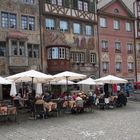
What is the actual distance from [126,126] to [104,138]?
9.87 ft

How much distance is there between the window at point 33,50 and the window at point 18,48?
3.19ft

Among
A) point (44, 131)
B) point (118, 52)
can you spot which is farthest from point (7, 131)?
point (118, 52)

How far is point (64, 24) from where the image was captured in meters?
35.7

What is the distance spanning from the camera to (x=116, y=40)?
4084cm

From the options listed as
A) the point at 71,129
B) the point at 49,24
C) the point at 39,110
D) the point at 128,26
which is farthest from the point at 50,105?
the point at 128,26

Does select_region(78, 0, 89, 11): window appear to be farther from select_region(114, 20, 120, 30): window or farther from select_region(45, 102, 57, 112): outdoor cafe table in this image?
select_region(45, 102, 57, 112): outdoor cafe table

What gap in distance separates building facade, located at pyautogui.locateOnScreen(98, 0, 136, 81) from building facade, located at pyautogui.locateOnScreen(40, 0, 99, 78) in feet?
4.27

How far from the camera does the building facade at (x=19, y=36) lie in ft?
101

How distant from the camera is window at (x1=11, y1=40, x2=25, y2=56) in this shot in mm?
31188

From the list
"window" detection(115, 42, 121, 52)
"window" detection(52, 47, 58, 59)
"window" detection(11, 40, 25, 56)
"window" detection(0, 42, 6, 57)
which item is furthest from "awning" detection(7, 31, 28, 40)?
"window" detection(115, 42, 121, 52)

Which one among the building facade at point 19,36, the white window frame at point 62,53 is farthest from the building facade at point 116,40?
the building facade at point 19,36

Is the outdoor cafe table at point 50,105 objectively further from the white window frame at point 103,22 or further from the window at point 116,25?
the window at point 116,25

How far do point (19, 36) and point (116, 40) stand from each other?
13778mm

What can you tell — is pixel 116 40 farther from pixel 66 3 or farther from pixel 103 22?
pixel 66 3
